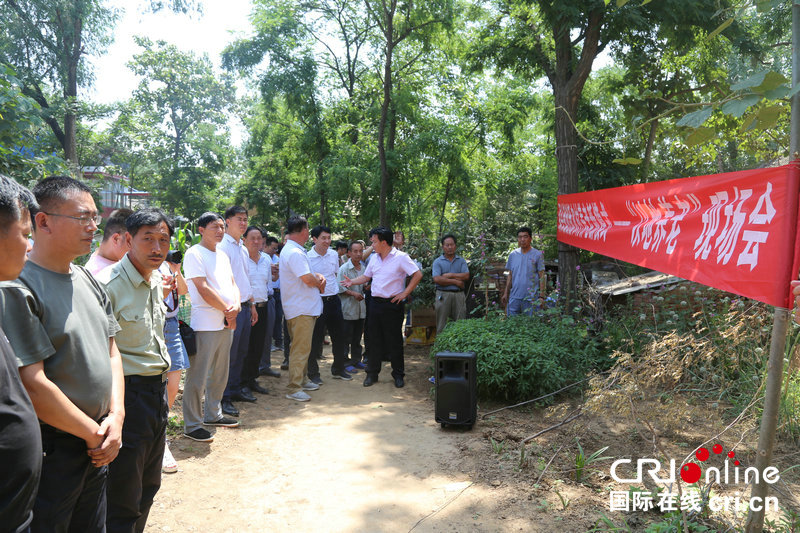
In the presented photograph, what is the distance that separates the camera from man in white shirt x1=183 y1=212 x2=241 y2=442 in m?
4.55

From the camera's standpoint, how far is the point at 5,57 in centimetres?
1900

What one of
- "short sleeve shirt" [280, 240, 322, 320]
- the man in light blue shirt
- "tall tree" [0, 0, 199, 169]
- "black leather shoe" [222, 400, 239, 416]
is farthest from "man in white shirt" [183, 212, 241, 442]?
"tall tree" [0, 0, 199, 169]

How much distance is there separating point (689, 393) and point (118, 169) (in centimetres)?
3018

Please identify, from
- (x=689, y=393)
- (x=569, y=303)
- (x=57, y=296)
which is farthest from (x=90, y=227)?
(x=569, y=303)

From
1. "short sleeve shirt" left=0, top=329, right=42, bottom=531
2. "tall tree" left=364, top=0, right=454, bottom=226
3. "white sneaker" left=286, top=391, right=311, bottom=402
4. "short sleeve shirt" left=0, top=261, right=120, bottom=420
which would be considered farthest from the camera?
"tall tree" left=364, top=0, right=454, bottom=226

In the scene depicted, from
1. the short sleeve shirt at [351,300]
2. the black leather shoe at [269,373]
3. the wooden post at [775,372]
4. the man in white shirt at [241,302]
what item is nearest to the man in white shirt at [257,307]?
the man in white shirt at [241,302]

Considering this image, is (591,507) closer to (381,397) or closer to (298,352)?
(381,397)

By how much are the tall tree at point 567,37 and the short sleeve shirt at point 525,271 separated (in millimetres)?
467

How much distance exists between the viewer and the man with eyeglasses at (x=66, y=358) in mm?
1717

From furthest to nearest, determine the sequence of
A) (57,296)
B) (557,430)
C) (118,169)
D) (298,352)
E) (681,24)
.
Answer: (118,169), (681,24), (298,352), (557,430), (57,296)

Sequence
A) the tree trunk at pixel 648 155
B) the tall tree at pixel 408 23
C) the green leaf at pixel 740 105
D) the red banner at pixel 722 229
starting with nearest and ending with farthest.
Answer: the green leaf at pixel 740 105
the red banner at pixel 722 229
the tall tree at pixel 408 23
the tree trunk at pixel 648 155

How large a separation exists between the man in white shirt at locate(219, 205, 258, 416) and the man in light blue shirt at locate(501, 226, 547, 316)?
12.0 feet

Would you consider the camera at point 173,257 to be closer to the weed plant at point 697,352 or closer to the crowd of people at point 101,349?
the crowd of people at point 101,349

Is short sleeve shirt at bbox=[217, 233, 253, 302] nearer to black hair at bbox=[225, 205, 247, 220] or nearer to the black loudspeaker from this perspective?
black hair at bbox=[225, 205, 247, 220]
